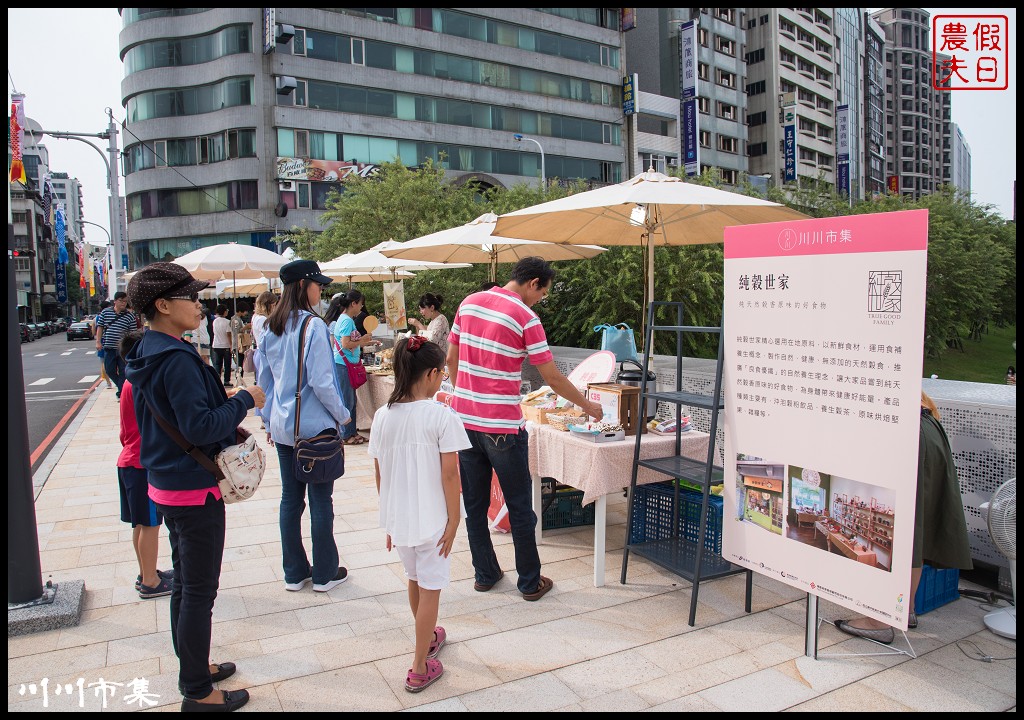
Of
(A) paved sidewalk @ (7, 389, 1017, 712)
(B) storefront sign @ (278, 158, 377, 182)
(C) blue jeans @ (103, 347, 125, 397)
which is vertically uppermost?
(B) storefront sign @ (278, 158, 377, 182)

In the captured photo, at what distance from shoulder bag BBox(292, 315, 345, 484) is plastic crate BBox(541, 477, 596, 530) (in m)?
1.96

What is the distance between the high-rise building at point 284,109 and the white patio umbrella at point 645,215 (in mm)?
33540

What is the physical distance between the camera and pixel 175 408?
2955 millimetres

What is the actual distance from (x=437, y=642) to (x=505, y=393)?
4.57 ft

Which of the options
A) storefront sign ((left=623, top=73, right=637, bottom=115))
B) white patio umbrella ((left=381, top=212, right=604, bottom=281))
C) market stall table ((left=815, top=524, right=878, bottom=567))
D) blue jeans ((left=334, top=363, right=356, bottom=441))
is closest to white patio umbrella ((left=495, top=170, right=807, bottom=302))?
white patio umbrella ((left=381, top=212, right=604, bottom=281))

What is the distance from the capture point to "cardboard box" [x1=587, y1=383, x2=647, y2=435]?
4898 mm

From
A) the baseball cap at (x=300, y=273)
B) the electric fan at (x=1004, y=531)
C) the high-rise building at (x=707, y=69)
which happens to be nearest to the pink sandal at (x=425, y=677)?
the baseball cap at (x=300, y=273)

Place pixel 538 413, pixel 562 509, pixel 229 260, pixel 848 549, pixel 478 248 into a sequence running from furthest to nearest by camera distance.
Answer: pixel 229 260 → pixel 478 248 → pixel 562 509 → pixel 538 413 → pixel 848 549

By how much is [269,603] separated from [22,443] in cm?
164

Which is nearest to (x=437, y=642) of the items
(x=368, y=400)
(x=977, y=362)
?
(x=368, y=400)

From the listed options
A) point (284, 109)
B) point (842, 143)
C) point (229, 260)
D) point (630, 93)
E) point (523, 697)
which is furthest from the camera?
point (842, 143)

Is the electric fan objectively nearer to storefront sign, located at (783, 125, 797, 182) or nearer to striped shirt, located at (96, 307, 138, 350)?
striped shirt, located at (96, 307, 138, 350)

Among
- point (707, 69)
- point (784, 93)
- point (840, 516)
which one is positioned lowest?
point (840, 516)

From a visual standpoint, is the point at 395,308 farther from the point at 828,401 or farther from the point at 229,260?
the point at 828,401
